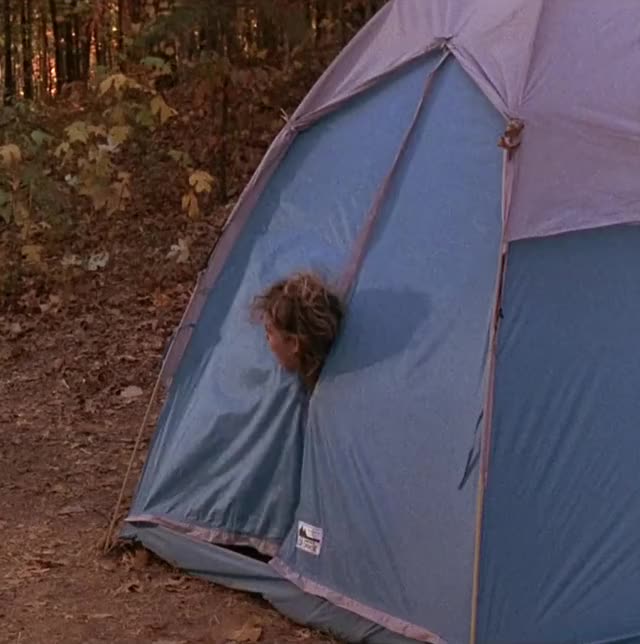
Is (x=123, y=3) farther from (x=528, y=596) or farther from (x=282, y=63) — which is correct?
(x=528, y=596)

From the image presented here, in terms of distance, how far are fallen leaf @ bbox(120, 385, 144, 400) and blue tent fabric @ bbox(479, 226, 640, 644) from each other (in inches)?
151

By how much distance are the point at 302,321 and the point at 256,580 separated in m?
1.03

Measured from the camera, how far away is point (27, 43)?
54.5ft

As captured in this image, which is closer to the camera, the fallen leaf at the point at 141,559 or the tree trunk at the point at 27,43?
the fallen leaf at the point at 141,559

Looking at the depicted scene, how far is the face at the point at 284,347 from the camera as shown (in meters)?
4.79

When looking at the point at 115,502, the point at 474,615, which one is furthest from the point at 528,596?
the point at 115,502

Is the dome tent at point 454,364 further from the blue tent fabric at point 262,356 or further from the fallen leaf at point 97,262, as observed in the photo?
the fallen leaf at point 97,262

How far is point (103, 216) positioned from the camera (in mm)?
11156

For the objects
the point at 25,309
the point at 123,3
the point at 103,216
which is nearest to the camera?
the point at 25,309

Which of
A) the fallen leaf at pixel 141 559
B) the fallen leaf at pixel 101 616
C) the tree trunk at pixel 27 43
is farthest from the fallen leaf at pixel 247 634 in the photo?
the tree trunk at pixel 27 43

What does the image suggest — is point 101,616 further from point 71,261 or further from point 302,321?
point 71,261

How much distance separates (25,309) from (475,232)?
5379 mm

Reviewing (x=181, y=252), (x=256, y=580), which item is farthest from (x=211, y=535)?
(x=181, y=252)

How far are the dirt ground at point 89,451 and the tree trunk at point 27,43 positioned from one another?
625cm
